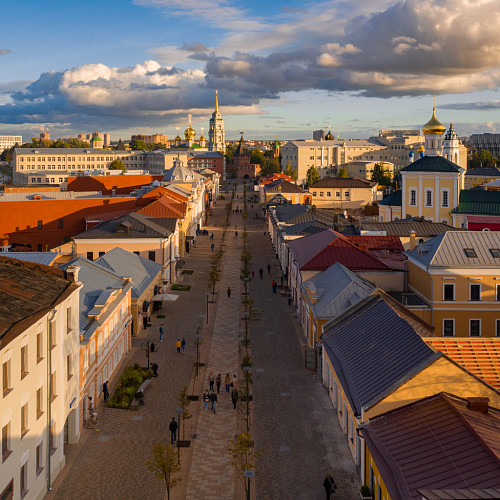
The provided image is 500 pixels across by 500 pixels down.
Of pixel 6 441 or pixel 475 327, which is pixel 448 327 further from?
pixel 6 441

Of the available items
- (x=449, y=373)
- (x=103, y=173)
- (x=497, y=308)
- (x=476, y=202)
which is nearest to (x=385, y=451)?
(x=449, y=373)

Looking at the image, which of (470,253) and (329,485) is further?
(470,253)

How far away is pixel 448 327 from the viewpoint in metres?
33.1

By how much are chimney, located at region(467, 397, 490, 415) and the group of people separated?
10.9m

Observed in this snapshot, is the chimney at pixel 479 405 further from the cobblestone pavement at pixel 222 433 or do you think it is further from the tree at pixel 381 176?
the tree at pixel 381 176

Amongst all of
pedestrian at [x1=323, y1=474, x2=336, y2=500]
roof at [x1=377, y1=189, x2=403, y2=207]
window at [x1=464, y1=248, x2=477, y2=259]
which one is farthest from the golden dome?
pedestrian at [x1=323, y1=474, x2=336, y2=500]

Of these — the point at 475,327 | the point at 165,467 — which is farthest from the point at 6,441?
the point at 475,327

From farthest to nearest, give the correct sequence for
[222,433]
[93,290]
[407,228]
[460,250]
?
[407,228] < [460,250] < [93,290] < [222,433]

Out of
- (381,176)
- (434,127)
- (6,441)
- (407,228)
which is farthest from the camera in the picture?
(381,176)

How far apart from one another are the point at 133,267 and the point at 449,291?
19522 millimetres

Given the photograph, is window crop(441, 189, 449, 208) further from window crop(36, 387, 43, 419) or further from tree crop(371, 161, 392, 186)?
tree crop(371, 161, 392, 186)

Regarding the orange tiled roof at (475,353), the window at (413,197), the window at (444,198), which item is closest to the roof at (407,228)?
the window at (444,198)

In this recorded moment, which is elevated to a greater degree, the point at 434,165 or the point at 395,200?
the point at 434,165

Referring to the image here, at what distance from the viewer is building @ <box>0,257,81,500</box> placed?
16.1 metres
